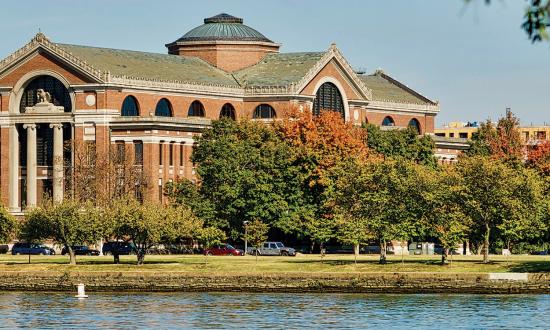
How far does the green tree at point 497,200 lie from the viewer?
124m

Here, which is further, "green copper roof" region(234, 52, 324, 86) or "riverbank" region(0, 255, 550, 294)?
A: "green copper roof" region(234, 52, 324, 86)

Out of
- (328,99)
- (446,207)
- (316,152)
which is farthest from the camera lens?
(328,99)

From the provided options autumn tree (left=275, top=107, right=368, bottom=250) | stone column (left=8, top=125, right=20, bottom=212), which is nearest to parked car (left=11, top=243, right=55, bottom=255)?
stone column (left=8, top=125, right=20, bottom=212)

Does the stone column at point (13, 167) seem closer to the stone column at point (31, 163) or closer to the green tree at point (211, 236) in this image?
the stone column at point (31, 163)

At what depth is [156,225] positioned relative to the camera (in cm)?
12569

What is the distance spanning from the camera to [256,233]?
14400 cm

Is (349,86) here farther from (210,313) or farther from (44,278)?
(210,313)

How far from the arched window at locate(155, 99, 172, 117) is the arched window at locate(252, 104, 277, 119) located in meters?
10.5

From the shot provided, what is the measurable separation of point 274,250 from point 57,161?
2940cm

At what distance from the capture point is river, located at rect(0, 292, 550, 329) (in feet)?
296

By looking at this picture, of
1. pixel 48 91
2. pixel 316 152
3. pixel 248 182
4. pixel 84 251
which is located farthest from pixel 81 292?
pixel 48 91

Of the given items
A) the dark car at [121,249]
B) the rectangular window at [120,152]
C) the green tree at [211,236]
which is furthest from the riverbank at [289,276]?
the rectangular window at [120,152]

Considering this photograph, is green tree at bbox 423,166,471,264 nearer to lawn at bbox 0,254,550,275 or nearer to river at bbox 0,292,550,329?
lawn at bbox 0,254,550,275

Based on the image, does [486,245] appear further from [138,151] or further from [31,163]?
[31,163]
